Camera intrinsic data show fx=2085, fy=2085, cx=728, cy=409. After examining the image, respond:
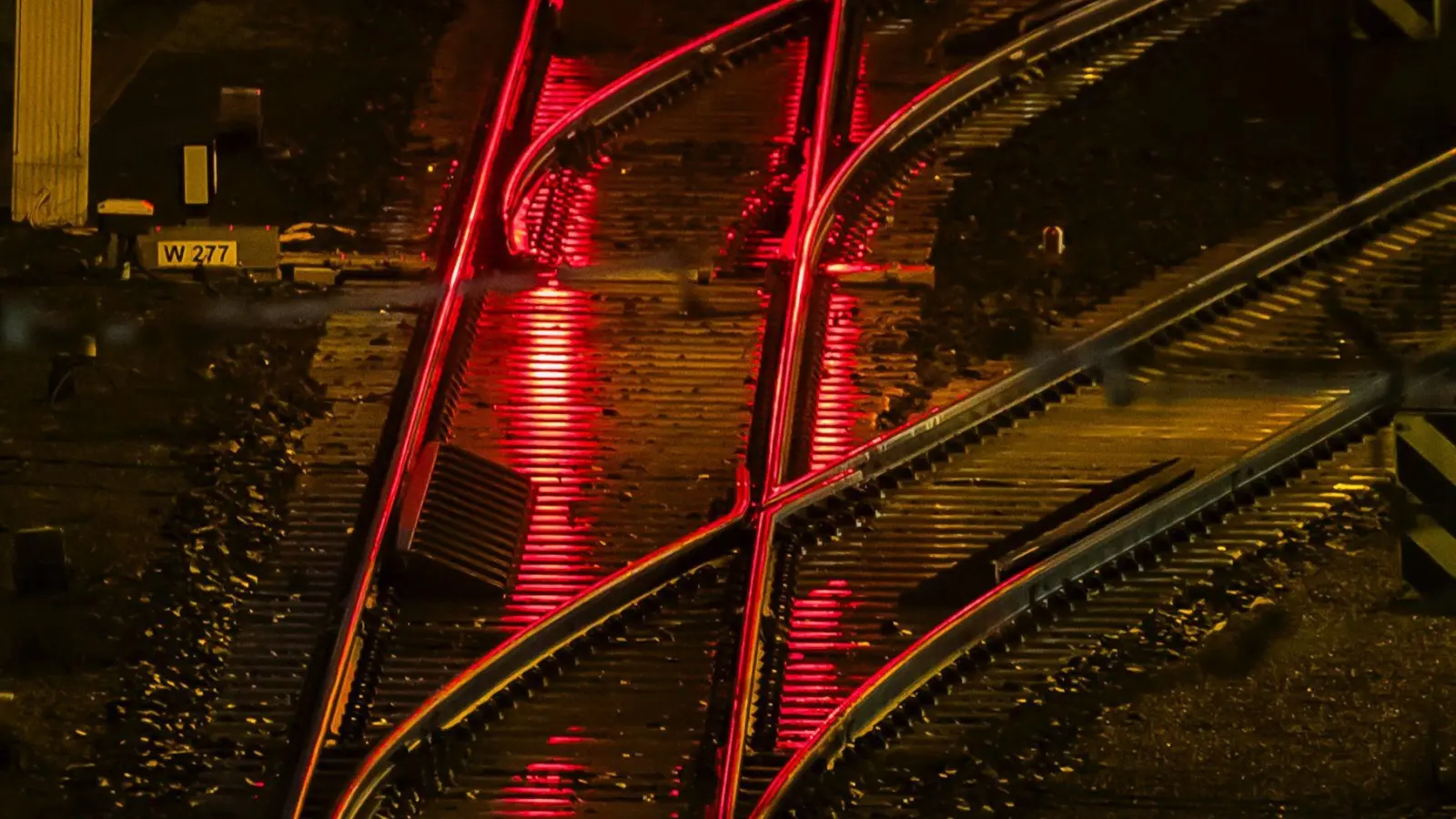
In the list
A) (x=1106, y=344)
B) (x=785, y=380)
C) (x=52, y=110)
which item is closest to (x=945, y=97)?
(x=1106, y=344)

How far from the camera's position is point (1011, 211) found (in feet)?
26.8

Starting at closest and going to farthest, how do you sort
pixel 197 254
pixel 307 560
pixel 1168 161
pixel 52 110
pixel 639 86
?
pixel 307 560 < pixel 197 254 < pixel 52 110 < pixel 1168 161 < pixel 639 86

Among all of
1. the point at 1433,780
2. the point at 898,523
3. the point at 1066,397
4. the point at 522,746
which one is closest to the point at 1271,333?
the point at 1066,397

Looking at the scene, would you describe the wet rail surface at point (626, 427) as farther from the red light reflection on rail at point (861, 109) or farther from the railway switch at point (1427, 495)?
the railway switch at point (1427, 495)

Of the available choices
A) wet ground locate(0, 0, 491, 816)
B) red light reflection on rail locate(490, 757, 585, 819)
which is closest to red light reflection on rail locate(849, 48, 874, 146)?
wet ground locate(0, 0, 491, 816)

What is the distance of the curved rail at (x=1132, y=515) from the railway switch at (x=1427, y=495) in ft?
1.16

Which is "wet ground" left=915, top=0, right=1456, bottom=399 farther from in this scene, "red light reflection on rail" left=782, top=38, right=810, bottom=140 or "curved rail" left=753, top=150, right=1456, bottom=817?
"red light reflection on rail" left=782, top=38, right=810, bottom=140

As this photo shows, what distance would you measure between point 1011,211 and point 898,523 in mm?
2081

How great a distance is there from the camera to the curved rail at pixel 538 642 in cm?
547

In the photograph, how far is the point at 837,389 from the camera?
7062mm

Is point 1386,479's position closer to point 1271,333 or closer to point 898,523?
point 1271,333

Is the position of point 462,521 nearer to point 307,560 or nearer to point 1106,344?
point 307,560

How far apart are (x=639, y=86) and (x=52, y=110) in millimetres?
2370

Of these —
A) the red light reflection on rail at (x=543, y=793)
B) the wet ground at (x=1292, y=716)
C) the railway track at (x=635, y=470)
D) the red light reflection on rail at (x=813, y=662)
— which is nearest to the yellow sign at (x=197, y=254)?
the railway track at (x=635, y=470)
